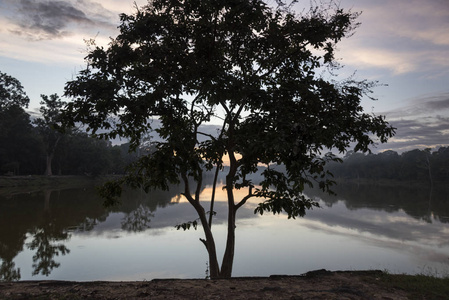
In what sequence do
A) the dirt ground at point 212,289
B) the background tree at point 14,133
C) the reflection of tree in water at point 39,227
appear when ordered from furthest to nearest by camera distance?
the background tree at point 14,133, the reflection of tree in water at point 39,227, the dirt ground at point 212,289

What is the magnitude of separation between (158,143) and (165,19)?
386 cm

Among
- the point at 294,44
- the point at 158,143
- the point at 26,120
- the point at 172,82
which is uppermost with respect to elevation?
the point at 26,120

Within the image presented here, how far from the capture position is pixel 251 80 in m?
9.31

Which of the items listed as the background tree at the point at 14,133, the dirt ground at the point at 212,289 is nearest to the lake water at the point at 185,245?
the dirt ground at the point at 212,289

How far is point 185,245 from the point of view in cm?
1919

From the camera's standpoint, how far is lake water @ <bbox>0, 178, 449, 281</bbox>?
14680 millimetres

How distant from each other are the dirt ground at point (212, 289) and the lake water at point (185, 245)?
5.74 m

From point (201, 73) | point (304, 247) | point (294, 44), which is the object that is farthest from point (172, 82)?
point (304, 247)

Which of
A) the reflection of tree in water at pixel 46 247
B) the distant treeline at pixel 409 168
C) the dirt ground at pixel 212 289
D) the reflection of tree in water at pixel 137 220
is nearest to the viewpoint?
the dirt ground at pixel 212 289

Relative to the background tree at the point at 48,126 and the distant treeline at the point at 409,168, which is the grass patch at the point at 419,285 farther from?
the distant treeline at the point at 409,168

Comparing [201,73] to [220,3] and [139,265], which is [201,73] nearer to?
[220,3]

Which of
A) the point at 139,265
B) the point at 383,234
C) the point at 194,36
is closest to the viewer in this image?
the point at 194,36

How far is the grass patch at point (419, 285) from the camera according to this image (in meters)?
7.66

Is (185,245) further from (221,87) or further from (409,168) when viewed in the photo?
(409,168)
